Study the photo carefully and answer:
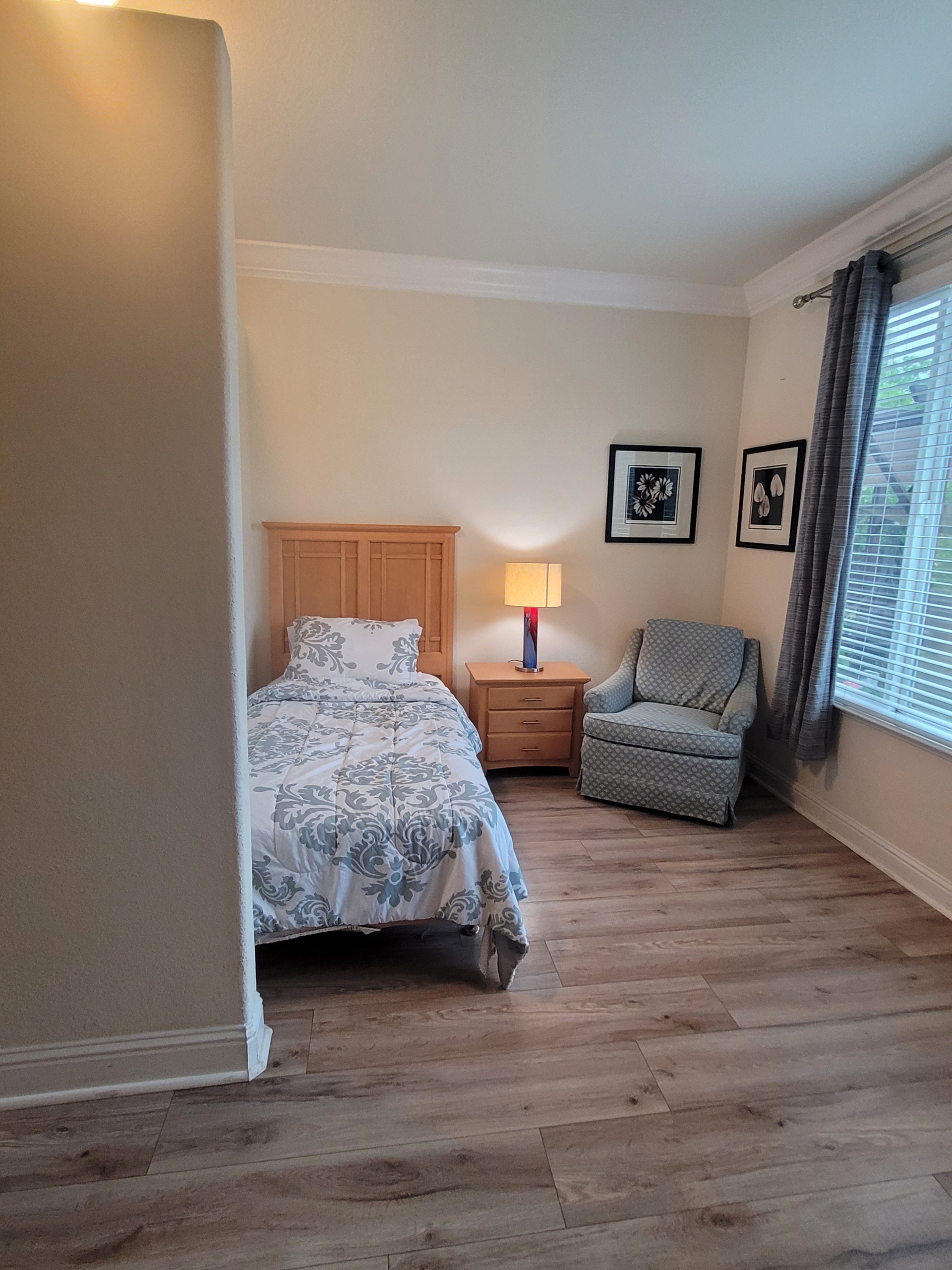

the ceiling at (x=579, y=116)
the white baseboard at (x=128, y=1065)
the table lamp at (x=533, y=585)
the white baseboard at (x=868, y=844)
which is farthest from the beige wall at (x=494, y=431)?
the white baseboard at (x=128, y=1065)

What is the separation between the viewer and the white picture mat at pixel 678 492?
3.82m

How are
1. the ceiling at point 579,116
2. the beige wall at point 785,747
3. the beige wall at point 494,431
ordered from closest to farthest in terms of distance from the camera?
the ceiling at point 579,116 < the beige wall at point 785,747 < the beige wall at point 494,431

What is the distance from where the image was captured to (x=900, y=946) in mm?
2270

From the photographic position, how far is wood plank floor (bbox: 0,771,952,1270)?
1313mm

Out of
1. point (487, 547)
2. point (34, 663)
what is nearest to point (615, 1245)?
point (34, 663)

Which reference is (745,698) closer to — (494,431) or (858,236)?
(494,431)

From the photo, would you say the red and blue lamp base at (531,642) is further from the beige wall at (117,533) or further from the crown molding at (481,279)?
the beige wall at (117,533)

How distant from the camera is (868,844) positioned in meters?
2.86

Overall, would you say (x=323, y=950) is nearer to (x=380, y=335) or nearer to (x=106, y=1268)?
(x=106, y=1268)

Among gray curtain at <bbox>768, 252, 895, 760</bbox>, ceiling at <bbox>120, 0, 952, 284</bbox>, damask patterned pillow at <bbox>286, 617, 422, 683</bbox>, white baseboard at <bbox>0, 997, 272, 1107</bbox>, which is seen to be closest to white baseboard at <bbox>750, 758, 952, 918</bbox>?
gray curtain at <bbox>768, 252, 895, 760</bbox>

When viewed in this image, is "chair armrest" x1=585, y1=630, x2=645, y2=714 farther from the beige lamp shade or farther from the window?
the window

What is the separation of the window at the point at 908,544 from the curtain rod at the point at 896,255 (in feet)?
0.64

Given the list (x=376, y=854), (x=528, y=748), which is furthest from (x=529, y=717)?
(x=376, y=854)

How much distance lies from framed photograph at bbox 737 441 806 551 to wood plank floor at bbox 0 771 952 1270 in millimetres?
1924
